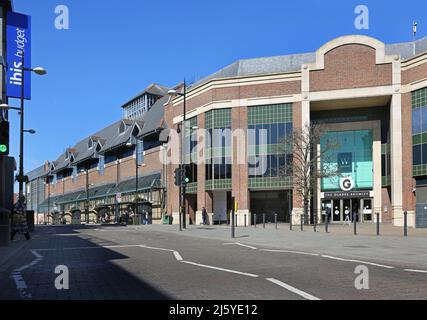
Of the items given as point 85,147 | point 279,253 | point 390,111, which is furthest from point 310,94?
point 85,147

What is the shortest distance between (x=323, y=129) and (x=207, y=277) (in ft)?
118

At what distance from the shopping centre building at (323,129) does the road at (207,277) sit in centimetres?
2830

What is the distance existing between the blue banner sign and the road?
25.4 meters

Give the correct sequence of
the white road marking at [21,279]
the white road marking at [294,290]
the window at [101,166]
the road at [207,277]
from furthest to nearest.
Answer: the window at [101,166]
the white road marking at [21,279]
the road at [207,277]
the white road marking at [294,290]

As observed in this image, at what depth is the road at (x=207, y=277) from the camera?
844 cm

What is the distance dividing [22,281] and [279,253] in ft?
27.8

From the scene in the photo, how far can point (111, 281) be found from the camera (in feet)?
33.2

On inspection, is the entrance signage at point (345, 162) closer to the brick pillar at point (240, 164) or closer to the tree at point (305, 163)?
the tree at point (305, 163)

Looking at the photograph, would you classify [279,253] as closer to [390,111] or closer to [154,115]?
[390,111]

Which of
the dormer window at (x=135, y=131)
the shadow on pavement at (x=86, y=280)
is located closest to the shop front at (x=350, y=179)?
the dormer window at (x=135, y=131)

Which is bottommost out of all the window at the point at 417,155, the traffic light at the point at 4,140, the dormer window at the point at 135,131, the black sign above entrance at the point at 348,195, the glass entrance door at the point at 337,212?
the glass entrance door at the point at 337,212

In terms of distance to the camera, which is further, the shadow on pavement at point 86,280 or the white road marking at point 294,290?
the shadow on pavement at point 86,280

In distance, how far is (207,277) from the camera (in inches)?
415

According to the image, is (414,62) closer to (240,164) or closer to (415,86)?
(415,86)
